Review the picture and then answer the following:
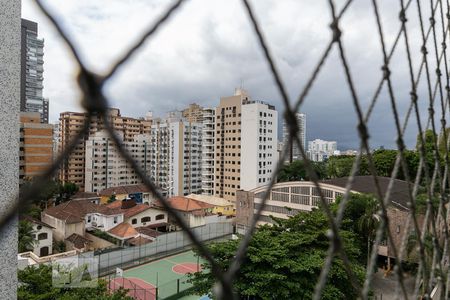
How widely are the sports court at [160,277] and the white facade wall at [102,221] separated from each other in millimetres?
2551

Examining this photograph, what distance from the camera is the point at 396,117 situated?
0.86 meters

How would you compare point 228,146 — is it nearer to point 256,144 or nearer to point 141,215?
point 256,144

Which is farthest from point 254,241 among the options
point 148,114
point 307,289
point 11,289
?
point 148,114

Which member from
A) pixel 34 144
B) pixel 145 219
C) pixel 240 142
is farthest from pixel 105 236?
pixel 240 142

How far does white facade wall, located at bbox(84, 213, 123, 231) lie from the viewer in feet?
37.1

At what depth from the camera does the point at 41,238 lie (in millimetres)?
9430

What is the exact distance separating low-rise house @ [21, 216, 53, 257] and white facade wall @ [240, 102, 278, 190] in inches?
332

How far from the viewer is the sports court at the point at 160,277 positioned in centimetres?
694

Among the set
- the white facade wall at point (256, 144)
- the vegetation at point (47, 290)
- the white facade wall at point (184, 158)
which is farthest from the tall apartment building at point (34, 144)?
the vegetation at point (47, 290)

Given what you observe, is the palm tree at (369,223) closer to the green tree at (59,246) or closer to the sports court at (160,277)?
the sports court at (160,277)

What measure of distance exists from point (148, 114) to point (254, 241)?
69.7 feet

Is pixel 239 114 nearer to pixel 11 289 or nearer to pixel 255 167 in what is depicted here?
pixel 255 167

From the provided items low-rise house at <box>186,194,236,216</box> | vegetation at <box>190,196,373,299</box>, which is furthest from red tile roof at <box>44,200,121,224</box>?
vegetation at <box>190,196,373,299</box>

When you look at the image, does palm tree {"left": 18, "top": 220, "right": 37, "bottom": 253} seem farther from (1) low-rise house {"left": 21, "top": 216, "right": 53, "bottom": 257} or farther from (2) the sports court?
(2) the sports court
